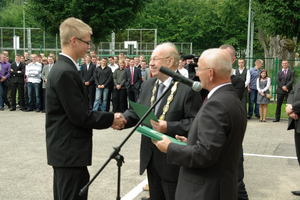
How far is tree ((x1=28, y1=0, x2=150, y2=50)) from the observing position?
960 inches

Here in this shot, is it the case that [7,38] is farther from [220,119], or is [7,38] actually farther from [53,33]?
[220,119]

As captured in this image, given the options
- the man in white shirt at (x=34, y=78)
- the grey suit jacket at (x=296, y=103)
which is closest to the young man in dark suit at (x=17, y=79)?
the man in white shirt at (x=34, y=78)

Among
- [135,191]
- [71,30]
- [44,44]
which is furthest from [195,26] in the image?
[71,30]

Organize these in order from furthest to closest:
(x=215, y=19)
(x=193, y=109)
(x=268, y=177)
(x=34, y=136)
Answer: (x=215, y=19), (x=34, y=136), (x=268, y=177), (x=193, y=109)

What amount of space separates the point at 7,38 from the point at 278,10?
28.8 meters

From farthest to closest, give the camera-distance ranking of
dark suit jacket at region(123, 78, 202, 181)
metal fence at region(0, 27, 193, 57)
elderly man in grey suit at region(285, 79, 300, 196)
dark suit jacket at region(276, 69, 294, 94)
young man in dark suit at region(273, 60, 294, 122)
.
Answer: metal fence at region(0, 27, 193, 57) < dark suit jacket at region(276, 69, 294, 94) < young man in dark suit at region(273, 60, 294, 122) < elderly man in grey suit at region(285, 79, 300, 196) < dark suit jacket at region(123, 78, 202, 181)

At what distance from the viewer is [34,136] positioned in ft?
35.6

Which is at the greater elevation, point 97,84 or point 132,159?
point 97,84

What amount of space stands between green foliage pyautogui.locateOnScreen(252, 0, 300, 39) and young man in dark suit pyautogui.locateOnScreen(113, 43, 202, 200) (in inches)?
615

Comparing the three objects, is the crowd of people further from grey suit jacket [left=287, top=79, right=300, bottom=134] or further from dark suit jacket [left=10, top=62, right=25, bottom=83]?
grey suit jacket [left=287, top=79, right=300, bottom=134]

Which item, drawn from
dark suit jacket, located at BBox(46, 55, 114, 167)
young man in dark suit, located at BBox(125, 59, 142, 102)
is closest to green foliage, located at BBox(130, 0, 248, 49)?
young man in dark suit, located at BBox(125, 59, 142, 102)

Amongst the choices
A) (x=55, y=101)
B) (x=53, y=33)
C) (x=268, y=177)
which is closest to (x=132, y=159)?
(x=268, y=177)

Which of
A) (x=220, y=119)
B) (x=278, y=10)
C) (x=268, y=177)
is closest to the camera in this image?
(x=220, y=119)

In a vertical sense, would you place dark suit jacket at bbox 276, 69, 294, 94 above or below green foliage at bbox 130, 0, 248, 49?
below
